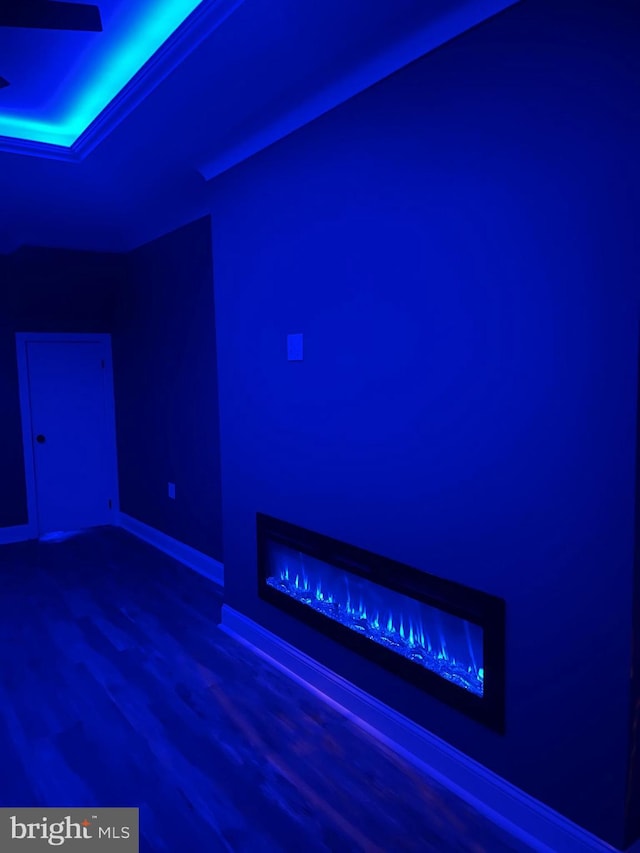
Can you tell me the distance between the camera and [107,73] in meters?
2.70

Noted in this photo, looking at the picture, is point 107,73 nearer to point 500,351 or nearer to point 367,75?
point 367,75

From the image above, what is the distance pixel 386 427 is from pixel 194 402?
2.43m

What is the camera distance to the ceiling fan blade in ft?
5.75

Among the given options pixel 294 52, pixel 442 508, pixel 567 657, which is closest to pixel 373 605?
pixel 442 508

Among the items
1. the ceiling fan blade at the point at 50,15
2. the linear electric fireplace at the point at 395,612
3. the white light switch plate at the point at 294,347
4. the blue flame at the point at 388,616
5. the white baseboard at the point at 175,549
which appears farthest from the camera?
the white baseboard at the point at 175,549

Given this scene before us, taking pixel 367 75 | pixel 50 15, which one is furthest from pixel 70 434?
pixel 367 75

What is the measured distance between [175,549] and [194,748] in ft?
8.61

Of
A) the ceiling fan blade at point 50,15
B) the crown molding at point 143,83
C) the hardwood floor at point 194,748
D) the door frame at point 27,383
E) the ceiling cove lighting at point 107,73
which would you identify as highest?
the ceiling cove lighting at point 107,73

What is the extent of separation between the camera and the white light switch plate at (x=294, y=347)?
2764 mm

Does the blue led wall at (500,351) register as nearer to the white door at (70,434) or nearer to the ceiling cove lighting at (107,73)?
the ceiling cove lighting at (107,73)

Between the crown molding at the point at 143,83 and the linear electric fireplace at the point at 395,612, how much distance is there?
2021mm

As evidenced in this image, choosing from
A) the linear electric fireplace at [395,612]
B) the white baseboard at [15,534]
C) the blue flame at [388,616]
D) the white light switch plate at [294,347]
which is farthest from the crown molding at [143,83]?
the white baseboard at [15,534]

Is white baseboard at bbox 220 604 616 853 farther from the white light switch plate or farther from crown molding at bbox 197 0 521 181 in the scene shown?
crown molding at bbox 197 0 521 181

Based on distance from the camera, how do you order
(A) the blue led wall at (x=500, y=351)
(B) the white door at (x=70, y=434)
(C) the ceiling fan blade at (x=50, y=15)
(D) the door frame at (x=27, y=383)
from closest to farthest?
(A) the blue led wall at (x=500, y=351), (C) the ceiling fan blade at (x=50, y=15), (D) the door frame at (x=27, y=383), (B) the white door at (x=70, y=434)
